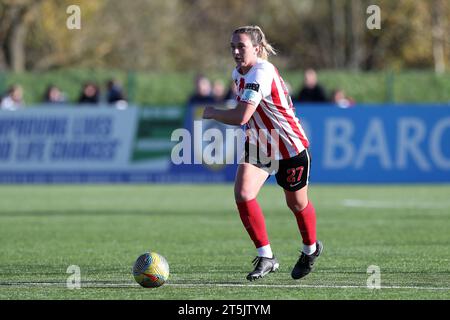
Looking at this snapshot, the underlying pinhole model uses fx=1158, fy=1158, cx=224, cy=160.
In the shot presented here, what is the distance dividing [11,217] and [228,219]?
307cm

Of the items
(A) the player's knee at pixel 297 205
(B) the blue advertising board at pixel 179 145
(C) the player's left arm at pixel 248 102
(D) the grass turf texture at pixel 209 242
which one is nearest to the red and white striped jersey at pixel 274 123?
(C) the player's left arm at pixel 248 102

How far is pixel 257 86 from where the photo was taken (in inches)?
367

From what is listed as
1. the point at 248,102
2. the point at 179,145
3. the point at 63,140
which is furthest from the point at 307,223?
the point at 63,140

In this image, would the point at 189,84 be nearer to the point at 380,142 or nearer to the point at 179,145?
the point at 179,145

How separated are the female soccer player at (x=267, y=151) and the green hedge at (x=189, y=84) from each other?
23.9 m

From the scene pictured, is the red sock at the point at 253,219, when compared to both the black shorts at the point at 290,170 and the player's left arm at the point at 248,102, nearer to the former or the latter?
the black shorts at the point at 290,170

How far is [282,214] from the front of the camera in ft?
55.6

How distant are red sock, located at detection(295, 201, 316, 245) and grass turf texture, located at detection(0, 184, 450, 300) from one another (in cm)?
32

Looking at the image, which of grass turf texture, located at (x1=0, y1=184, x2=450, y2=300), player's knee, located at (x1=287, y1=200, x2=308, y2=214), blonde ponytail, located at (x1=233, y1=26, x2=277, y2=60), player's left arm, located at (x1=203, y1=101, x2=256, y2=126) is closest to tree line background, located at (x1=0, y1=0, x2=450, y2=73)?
grass turf texture, located at (x1=0, y1=184, x2=450, y2=300)

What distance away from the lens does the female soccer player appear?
9.49 meters

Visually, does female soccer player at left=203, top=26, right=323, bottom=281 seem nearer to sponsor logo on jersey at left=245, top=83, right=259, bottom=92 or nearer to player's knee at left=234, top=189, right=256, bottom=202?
player's knee at left=234, top=189, right=256, bottom=202

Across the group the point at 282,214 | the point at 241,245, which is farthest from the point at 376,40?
the point at 241,245

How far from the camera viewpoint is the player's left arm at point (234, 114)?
9133 millimetres
